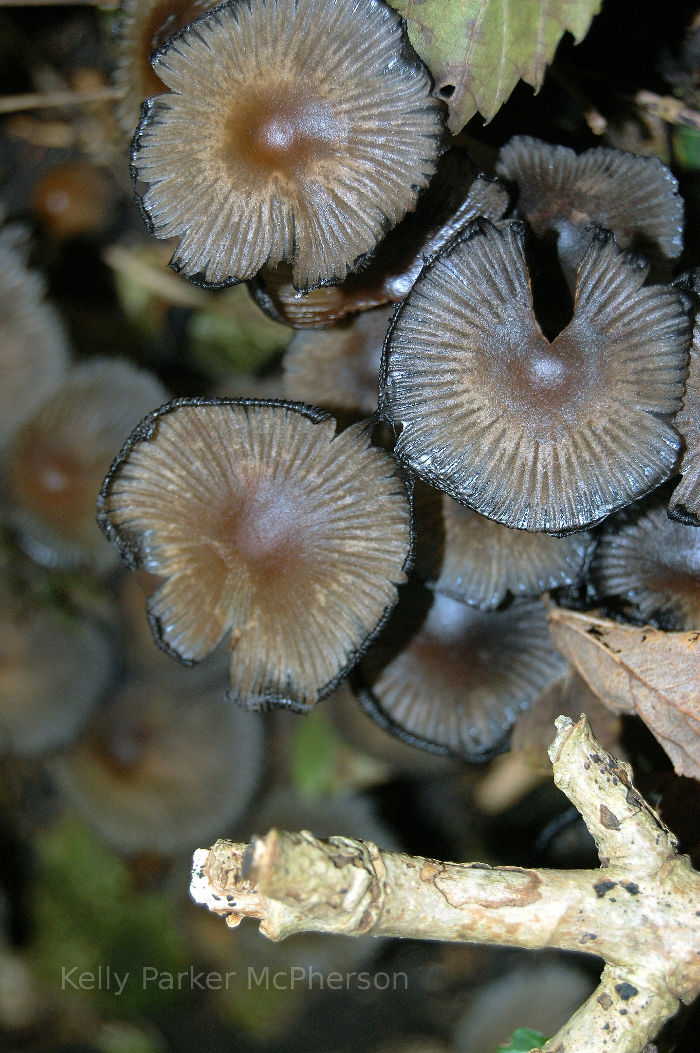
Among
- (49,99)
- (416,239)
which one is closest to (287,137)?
(416,239)

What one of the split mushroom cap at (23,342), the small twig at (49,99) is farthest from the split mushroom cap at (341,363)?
the small twig at (49,99)

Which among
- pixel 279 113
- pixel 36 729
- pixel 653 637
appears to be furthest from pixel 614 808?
pixel 36 729

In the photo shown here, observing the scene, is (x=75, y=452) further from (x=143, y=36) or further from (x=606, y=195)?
(x=606, y=195)

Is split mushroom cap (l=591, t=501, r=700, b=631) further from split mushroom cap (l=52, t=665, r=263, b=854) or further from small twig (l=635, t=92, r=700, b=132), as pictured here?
split mushroom cap (l=52, t=665, r=263, b=854)

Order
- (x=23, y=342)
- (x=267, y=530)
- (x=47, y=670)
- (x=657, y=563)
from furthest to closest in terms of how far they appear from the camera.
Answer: (x=47, y=670)
(x=23, y=342)
(x=657, y=563)
(x=267, y=530)

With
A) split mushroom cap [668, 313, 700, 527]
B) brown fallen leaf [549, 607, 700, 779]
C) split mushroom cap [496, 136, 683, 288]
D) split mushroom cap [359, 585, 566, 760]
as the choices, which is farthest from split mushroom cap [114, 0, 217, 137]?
brown fallen leaf [549, 607, 700, 779]

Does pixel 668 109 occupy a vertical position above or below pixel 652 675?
above
